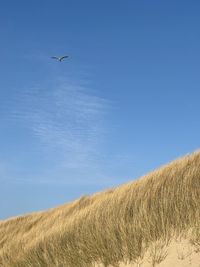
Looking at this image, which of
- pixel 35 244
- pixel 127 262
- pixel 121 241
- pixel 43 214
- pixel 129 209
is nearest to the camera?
pixel 127 262

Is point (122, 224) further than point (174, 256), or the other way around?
point (122, 224)

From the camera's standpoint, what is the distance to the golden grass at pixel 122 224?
44.0 ft

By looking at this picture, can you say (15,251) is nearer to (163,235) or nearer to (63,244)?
(63,244)

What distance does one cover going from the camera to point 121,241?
47.5 ft

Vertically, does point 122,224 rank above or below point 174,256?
above

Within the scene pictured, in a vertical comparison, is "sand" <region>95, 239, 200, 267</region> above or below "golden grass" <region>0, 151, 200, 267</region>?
below

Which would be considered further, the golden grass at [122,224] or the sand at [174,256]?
the golden grass at [122,224]

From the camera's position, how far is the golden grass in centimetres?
1341

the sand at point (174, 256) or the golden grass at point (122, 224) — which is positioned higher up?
the golden grass at point (122, 224)

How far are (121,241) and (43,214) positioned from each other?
33.1ft

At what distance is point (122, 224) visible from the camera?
15.2 meters

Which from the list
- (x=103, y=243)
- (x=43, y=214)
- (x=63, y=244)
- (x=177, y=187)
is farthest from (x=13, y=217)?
(x=177, y=187)

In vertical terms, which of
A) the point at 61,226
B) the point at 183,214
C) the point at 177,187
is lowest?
the point at 183,214

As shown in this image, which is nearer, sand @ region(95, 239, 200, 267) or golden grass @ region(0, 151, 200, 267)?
sand @ region(95, 239, 200, 267)
